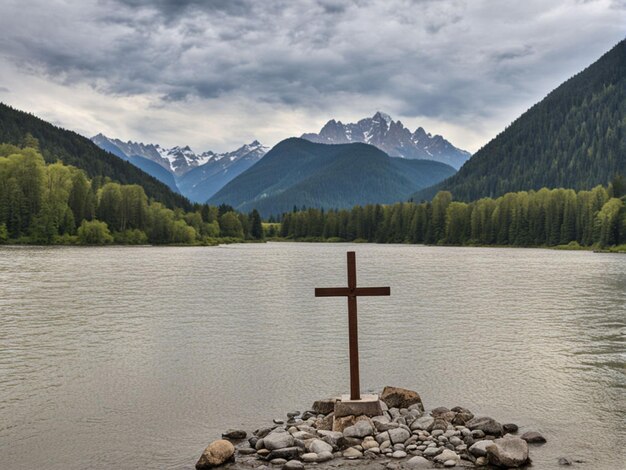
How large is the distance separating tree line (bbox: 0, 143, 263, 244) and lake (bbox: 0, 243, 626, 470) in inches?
4424

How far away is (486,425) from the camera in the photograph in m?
16.3

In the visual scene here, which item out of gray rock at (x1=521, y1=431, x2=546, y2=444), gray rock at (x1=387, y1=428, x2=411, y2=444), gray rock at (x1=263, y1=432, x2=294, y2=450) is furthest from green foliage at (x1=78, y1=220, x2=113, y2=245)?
gray rock at (x1=521, y1=431, x2=546, y2=444)

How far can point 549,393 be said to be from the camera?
2117 centimetres

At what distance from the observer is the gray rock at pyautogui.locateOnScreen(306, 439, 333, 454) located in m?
14.9

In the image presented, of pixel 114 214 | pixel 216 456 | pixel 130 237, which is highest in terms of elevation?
pixel 114 214

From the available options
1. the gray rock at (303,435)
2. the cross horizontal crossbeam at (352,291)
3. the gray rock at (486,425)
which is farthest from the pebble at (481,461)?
the cross horizontal crossbeam at (352,291)

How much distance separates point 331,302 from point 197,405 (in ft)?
101

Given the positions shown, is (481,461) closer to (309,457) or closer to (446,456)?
(446,456)

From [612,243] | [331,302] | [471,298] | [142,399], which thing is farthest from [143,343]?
[612,243]

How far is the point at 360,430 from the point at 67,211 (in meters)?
162

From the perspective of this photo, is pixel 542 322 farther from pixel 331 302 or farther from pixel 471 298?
pixel 331 302

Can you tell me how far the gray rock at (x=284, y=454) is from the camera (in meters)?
14.6

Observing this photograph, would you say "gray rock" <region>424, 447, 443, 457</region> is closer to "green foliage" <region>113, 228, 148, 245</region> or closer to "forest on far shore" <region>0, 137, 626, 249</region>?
"forest on far shore" <region>0, 137, 626, 249</region>

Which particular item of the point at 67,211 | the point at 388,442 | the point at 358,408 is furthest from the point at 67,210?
the point at 388,442
